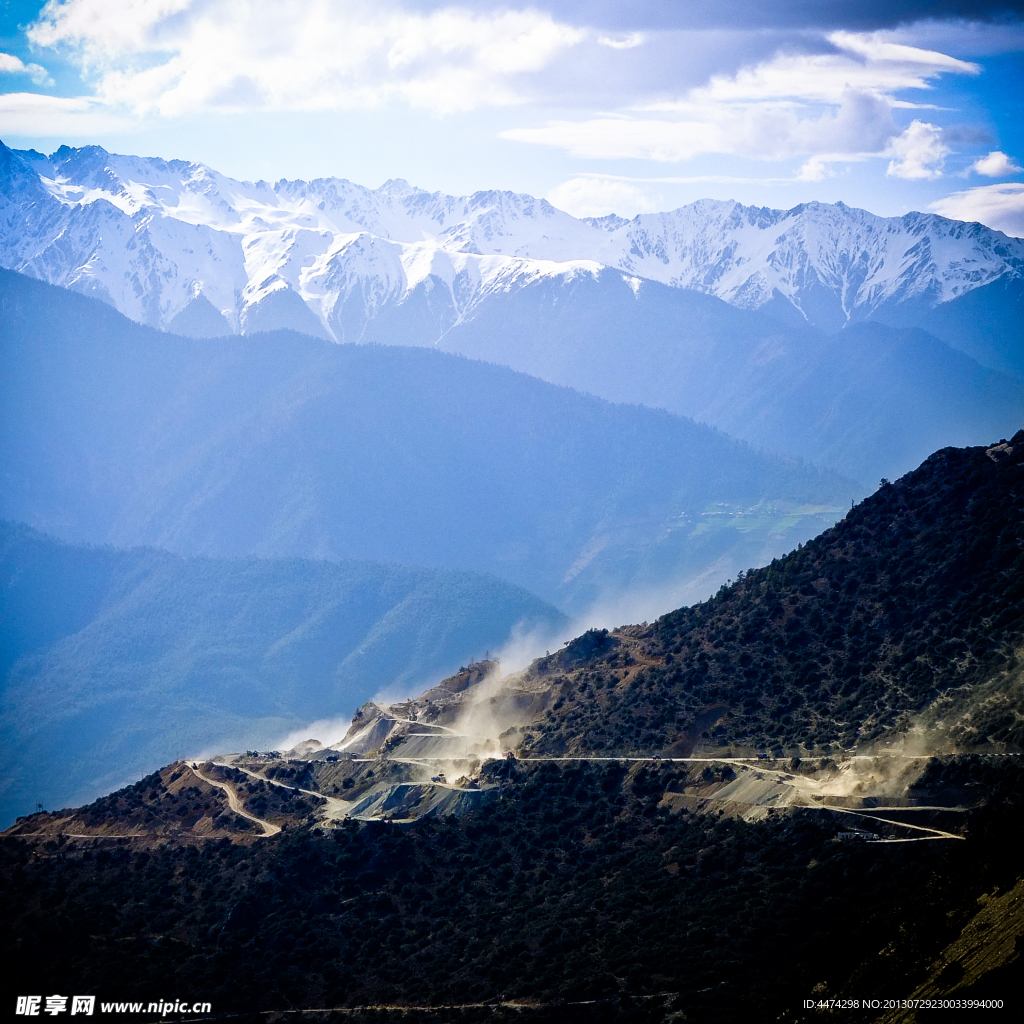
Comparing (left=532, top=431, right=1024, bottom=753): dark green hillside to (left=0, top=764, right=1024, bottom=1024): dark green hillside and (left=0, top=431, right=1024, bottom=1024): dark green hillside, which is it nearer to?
(left=0, top=431, right=1024, bottom=1024): dark green hillside

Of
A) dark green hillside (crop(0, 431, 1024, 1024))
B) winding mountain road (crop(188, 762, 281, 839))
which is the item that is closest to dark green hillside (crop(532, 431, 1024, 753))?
dark green hillside (crop(0, 431, 1024, 1024))

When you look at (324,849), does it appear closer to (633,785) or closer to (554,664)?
(633,785)

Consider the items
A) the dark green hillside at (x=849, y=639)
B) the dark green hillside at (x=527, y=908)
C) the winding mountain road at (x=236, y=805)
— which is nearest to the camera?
the dark green hillside at (x=527, y=908)

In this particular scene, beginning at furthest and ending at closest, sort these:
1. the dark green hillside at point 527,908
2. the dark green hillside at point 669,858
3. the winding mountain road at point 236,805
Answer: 1. the winding mountain road at point 236,805
2. the dark green hillside at point 669,858
3. the dark green hillside at point 527,908

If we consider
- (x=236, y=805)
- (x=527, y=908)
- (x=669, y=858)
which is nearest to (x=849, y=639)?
(x=669, y=858)

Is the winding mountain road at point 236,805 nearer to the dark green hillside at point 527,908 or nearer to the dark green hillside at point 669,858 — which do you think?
the dark green hillside at point 669,858

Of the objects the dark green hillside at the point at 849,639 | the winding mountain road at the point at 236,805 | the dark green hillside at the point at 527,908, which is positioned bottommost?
the dark green hillside at the point at 527,908

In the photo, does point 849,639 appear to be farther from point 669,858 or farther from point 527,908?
point 527,908

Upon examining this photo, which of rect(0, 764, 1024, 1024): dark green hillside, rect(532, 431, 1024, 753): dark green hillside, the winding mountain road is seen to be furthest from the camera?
the winding mountain road

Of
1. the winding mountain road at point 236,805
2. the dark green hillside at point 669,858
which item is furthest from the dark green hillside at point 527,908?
the winding mountain road at point 236,805
